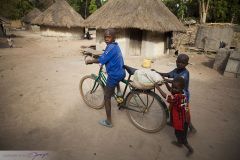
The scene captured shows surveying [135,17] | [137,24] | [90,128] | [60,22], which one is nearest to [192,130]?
[90,128]

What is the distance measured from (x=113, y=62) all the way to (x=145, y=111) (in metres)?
1.08

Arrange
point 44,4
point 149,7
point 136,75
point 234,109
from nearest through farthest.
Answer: point 136,75 → point 234,109 → point 149,7 → point 44,4

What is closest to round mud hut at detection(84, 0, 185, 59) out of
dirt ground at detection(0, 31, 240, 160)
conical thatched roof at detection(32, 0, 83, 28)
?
dirt ground at detection(0, 31, 240, 160)

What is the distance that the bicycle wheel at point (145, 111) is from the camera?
3389 mm

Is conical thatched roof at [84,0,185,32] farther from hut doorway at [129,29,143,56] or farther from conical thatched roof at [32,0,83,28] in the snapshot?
conical thatched roof at [32,0,83,28]

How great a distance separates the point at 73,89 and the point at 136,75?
3.11m

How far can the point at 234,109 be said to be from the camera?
193 inches

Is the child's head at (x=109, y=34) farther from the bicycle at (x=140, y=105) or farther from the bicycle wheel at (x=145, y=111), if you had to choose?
the bicycle wheel at (x=145, y=111)

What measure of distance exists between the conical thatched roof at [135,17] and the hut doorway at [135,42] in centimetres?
136

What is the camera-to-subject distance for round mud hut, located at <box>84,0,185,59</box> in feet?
38.9

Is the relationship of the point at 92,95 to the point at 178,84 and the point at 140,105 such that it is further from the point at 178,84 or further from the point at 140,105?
the point at 178,84

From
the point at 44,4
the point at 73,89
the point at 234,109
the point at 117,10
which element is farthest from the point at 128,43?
the point at 44,4

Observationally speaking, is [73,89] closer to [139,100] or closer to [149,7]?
[139,100]

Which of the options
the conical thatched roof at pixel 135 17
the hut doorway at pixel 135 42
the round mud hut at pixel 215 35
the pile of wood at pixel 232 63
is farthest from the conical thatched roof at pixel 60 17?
the pile of wood at pixel 232 63
